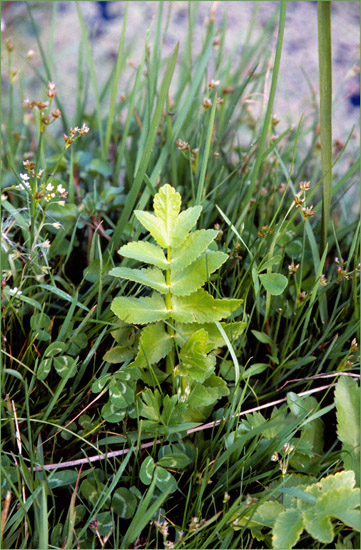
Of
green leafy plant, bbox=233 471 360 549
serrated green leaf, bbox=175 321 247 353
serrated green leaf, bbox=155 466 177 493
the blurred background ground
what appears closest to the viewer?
green leafy plant, bbox=233 471 360 549

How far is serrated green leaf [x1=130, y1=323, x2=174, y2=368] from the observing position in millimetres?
1019

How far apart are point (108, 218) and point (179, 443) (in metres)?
0.69

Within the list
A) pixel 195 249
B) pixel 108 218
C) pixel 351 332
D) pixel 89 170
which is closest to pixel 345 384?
pixel 351 332

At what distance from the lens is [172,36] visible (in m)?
2.60

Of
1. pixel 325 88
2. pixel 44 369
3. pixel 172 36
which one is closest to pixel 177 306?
pixel 44 369

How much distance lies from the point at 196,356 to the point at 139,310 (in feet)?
0.47

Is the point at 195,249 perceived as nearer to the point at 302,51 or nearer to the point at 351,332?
the point at 351,332

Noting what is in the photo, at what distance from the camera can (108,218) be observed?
1.48 meters

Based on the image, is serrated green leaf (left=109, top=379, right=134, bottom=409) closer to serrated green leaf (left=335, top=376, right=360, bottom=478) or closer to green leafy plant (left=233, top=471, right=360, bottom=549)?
green leafy plant (left=233, top=471, right=360, bottom=549)

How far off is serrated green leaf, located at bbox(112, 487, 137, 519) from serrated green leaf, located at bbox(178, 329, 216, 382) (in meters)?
0.25

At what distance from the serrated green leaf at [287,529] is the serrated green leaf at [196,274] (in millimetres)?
428

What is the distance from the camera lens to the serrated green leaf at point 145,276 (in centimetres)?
101

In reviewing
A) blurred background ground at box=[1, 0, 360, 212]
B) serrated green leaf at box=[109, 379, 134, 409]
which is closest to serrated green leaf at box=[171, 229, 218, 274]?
serrated green leaf at box=[109, 379, 134, 409]

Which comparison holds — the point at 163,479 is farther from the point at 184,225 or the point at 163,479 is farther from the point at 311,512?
the point at 184,225
